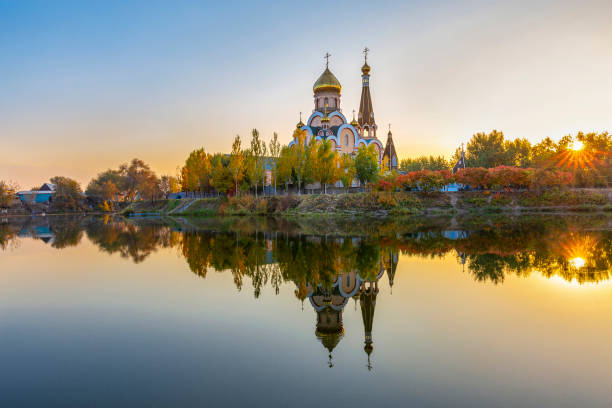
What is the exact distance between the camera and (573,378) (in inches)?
145

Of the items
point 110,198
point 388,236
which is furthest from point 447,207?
point 110,198

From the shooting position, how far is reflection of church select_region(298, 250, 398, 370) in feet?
16.5

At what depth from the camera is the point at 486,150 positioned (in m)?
52.8

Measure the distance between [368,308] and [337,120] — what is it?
41353 mm

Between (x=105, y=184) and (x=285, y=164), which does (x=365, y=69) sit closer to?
(x=285, y=164)

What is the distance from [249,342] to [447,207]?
32.4m

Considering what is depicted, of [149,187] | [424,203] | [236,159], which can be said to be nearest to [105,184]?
[149,187]

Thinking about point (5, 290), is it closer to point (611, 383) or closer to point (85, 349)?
point (85, 349)

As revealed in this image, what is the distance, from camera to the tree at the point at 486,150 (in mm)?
50656

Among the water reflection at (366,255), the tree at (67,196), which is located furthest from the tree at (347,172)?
the tree at (67,196)

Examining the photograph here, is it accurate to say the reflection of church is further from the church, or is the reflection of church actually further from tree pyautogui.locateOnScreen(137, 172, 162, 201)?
tree pyautogui.locateOnScreen(137, 172, 162, 201)

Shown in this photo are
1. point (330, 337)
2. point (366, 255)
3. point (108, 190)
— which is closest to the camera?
point (330, 337)

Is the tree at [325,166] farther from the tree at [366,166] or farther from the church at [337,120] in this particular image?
the church at [337,120]

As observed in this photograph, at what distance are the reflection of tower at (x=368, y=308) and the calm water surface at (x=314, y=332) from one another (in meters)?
0.03
